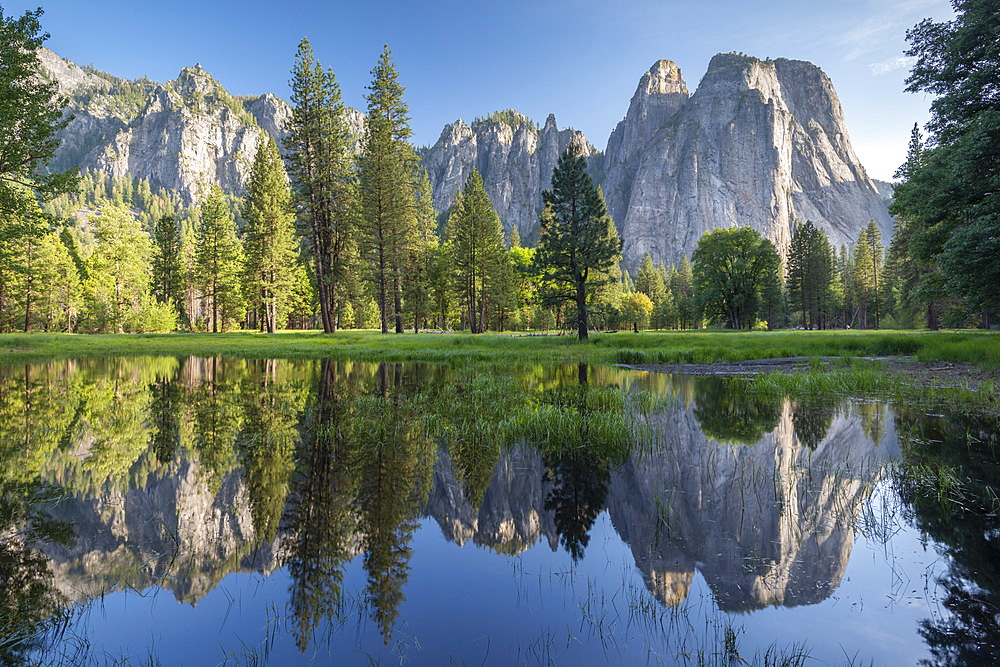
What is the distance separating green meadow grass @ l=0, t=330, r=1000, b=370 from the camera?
82.0 ft

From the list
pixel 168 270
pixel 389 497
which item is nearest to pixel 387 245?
pixel 389 497

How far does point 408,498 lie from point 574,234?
3164 centimetres

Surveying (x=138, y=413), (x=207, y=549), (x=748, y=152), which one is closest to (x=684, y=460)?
(x=207, y=549)

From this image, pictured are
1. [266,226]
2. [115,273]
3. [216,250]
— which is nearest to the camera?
[266,226]

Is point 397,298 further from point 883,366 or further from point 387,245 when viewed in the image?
point 883,366

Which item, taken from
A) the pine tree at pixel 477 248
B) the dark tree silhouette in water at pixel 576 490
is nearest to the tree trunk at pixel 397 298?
the pine tree at pixel 477 248

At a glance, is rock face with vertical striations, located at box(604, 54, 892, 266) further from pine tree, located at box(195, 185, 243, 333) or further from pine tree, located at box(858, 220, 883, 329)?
pine tree, located at box(195, 185, 243, 333)

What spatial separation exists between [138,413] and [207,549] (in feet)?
28.1

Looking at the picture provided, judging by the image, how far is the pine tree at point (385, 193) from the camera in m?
40.3

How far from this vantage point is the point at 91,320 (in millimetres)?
51531

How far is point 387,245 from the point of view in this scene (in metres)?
40.6

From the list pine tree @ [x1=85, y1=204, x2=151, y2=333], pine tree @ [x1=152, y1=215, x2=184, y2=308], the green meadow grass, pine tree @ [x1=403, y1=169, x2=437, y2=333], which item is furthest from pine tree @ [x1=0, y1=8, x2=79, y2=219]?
pine tree @ [x1=152, y1=215, x2=184, y2=308]

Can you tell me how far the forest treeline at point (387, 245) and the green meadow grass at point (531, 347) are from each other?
103 inches

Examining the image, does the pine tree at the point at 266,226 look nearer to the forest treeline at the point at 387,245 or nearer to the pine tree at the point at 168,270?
the forest treeline at the point at 387,245
